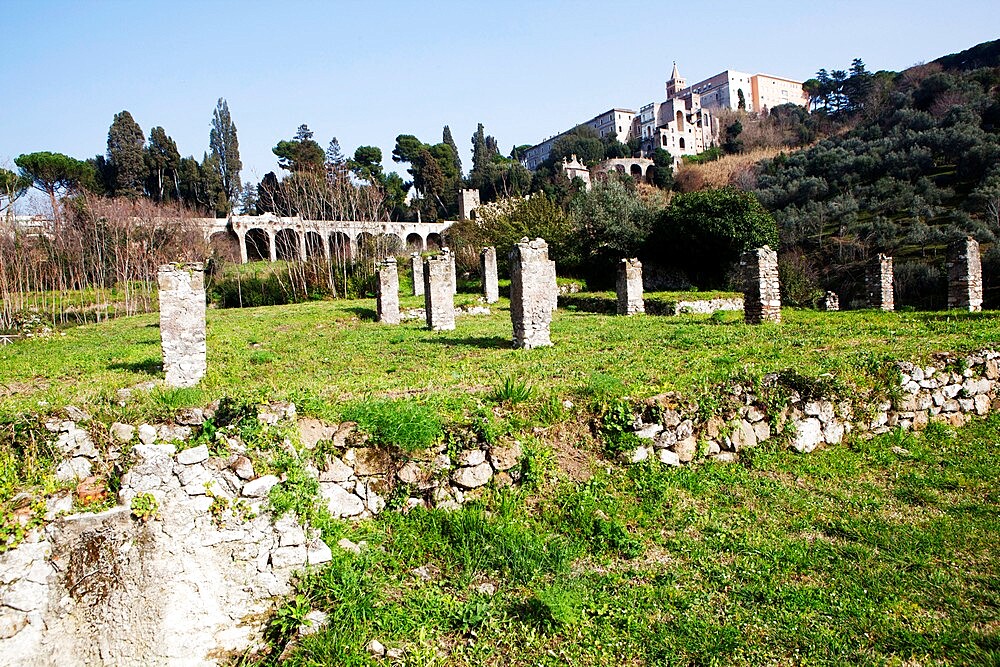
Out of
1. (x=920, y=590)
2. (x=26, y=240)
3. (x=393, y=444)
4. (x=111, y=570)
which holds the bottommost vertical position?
(x=920, y=590)

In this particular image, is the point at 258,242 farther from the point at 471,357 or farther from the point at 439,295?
the point at 471,357

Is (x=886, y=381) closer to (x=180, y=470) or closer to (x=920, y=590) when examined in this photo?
(x=920, y=590)

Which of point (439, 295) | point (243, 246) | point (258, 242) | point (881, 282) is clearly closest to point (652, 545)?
point (439, 295)

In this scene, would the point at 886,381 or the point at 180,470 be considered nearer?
the point at 180,470

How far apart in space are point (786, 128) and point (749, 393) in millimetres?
79955

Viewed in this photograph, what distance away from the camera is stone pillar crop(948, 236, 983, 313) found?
1630 cm

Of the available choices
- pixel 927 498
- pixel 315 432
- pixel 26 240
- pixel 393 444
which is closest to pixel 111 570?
pixel 315 432

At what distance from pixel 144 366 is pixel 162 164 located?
5694 cm

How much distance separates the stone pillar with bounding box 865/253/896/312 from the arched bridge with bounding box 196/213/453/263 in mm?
25504

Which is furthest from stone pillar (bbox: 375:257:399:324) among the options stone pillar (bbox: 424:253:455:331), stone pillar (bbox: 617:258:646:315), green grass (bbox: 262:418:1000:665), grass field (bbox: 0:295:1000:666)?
green grass (bbox: 262:418:1000:665)

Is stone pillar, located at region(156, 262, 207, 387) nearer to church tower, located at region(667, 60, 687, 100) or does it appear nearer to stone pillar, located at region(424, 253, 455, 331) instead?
stone pillar, located at region(424, 253, 455, 331)

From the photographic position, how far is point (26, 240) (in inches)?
1140

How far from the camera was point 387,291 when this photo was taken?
64.0ft

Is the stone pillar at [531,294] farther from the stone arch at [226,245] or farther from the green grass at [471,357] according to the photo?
the stone arch at [226,245]
